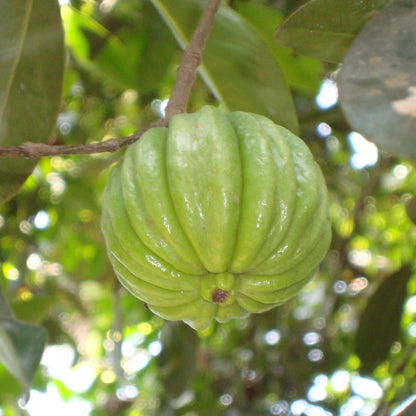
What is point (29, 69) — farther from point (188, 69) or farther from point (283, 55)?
point (283, 55)

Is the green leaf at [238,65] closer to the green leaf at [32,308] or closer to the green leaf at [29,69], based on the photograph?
the green leaf at [29,69]

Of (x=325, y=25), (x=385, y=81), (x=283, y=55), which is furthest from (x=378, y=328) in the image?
(x=385, y=81)

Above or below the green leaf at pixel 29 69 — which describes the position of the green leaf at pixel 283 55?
below

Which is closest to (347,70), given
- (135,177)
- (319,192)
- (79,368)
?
(319,192)

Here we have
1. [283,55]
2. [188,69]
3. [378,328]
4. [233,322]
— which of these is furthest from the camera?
[233,322]

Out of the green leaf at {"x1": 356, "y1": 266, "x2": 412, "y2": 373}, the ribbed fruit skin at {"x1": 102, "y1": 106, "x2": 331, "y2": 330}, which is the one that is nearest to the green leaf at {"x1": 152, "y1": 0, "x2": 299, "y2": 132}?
the ribbed fruit skin at {"x1": 102, "y1": 106, "x2": 331, "y2": 330}

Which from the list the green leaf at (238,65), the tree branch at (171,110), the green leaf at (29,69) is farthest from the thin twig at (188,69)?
the green leaf at (29,69)

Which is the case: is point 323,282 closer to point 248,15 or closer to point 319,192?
point 248,15
